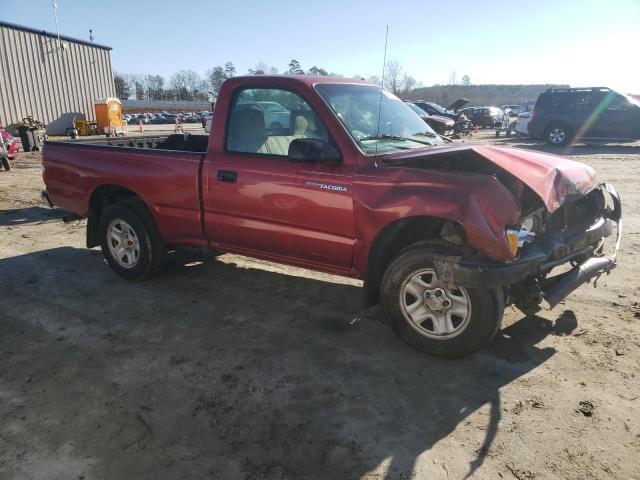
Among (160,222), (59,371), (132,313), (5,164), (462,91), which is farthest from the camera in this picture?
(462,91)

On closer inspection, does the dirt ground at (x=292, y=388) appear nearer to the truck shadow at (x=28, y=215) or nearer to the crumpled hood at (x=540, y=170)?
the crumpled hood at (x=540, y=170)

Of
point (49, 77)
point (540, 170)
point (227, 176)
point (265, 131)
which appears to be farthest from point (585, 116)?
point (49, 77)

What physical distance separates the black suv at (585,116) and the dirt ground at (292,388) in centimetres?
1405

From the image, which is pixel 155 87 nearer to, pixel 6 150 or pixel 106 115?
pixel 106 115

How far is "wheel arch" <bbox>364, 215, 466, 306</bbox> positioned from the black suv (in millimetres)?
16128

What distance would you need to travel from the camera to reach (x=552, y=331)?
3.73 meters

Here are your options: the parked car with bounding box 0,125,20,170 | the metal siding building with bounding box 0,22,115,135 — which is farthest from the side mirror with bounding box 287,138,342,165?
the metal siding building with bounding box 0,22,115,135

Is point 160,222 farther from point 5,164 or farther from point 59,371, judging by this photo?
point 5,164

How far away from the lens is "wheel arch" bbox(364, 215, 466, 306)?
3.25 metres

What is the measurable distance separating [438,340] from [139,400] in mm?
2019

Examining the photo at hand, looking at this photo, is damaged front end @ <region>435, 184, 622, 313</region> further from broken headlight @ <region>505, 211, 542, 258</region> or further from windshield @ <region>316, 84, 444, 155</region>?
windshield @ <region>316, 84, 444, 155</region>

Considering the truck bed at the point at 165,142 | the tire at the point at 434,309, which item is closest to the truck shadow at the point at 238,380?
the tire at the point at 434,309

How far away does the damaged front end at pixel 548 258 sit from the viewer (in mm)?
2924

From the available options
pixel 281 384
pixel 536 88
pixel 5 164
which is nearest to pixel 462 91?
pixel 536 88
